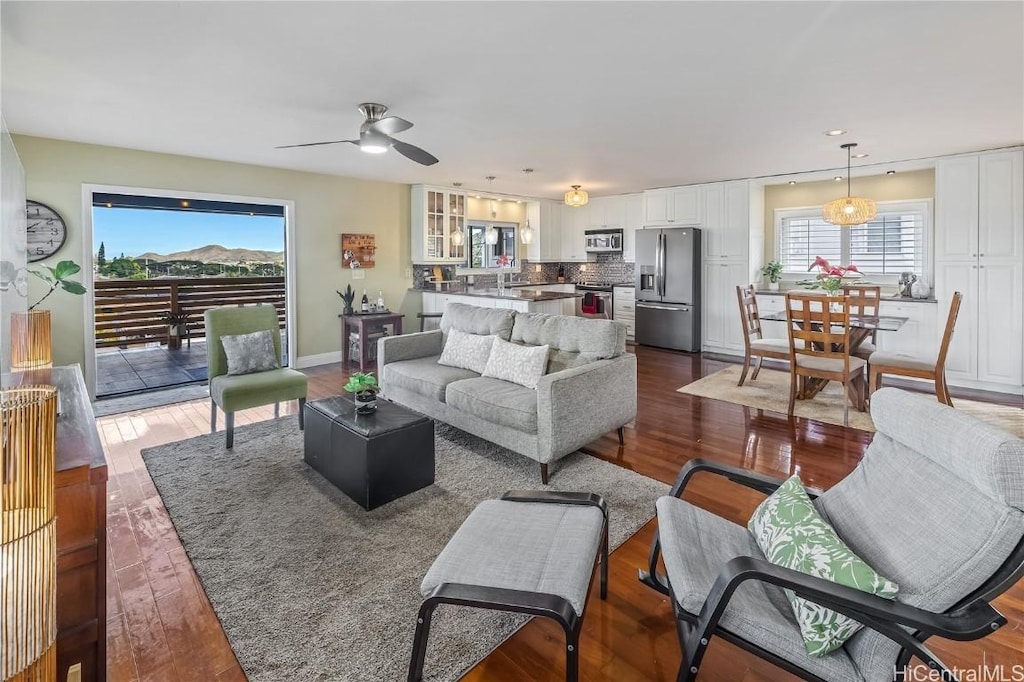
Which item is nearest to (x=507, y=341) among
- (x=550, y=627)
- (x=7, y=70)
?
(x=550, y=627)

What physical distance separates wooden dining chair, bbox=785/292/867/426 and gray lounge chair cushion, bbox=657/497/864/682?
2.99 metres

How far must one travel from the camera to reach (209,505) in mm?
2844

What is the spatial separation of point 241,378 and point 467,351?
1.69 m

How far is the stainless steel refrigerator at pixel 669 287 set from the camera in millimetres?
7227

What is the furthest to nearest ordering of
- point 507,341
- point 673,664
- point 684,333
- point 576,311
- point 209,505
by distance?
point 576,311 < point 684,333 < point 507,341 < point 209,505 < point 673,664

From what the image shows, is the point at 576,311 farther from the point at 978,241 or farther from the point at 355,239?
the point at 978,241

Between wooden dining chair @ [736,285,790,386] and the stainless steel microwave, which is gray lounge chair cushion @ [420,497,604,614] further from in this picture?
the stainless steel microwave

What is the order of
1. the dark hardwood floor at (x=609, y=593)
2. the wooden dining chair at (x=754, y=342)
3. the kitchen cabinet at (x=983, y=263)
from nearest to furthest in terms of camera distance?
1. the dark hardwood floor at (x=609, y=593)
2. the wooden dining chair at (x=754, y=342)
3. the kitchen cabinet at (x=983, y=263)

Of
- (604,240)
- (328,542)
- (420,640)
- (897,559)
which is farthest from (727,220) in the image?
(420,640)

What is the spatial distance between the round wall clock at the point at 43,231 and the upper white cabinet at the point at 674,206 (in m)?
6.98

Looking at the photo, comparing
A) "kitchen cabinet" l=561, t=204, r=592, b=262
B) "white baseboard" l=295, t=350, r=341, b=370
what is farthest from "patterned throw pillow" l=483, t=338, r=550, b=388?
"kitchen cabinet" l=561, t=204, r=592, b=262

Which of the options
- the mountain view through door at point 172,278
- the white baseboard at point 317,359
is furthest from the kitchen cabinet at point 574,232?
the mountain view through door at point 172,278

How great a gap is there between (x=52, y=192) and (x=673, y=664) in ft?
19.4

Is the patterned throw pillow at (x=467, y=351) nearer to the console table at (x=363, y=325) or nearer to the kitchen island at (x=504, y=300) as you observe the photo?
the kitchen island at (x=504, y=300)
